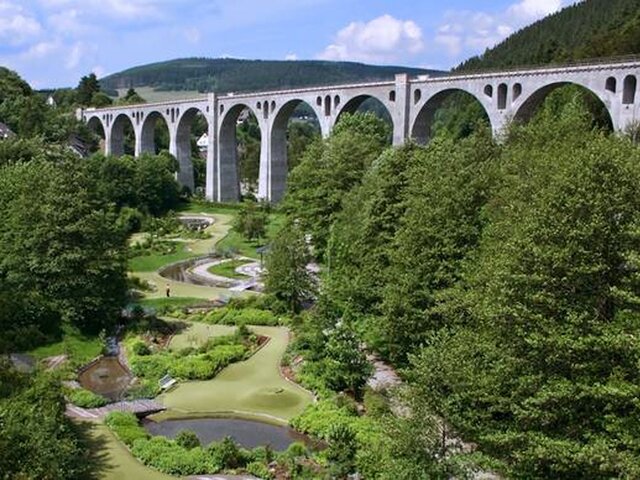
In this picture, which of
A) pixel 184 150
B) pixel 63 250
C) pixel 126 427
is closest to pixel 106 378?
pixel 126 427

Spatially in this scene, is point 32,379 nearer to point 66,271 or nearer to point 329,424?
point 329,424

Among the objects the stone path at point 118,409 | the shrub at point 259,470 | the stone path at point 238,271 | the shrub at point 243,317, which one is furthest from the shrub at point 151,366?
the stone path at point 238,271

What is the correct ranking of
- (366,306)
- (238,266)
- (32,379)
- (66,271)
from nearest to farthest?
1. (32,379)
2. (366,306)
3. (66,271)
4. (238,266)

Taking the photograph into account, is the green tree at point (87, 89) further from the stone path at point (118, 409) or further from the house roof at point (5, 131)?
the stone path at point (118, 409)

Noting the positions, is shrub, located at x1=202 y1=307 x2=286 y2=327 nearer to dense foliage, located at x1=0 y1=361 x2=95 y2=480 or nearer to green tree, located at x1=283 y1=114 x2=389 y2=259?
green tree, located at x1=283 y1=114 x2=389 y2=259

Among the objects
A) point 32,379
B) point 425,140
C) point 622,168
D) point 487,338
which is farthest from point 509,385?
point 425,140
